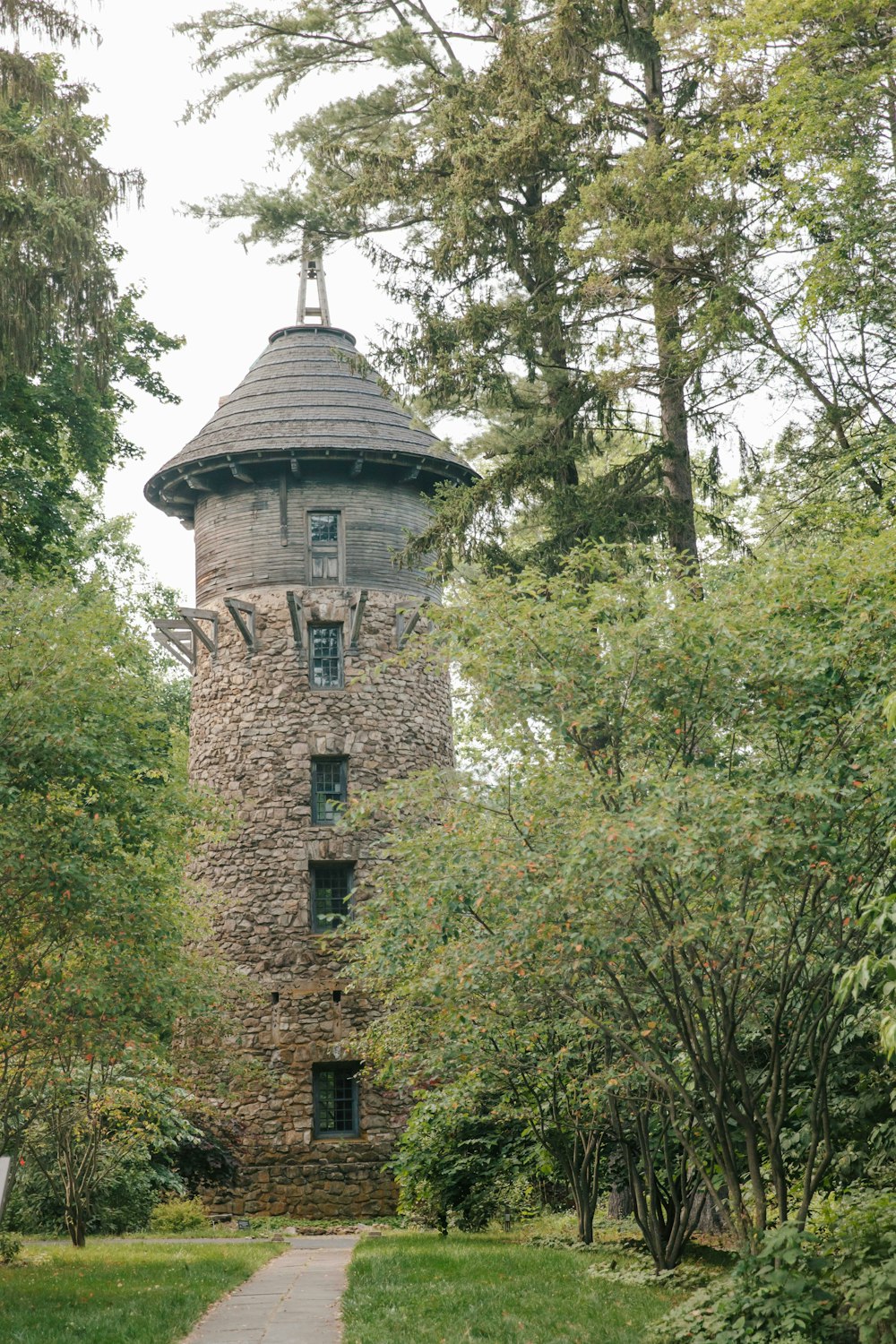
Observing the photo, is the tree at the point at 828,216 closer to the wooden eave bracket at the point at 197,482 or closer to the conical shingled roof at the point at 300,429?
the conical shingled roof at the point at 300,429

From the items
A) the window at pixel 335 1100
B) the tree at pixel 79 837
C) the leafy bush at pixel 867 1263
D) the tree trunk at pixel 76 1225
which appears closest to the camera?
the leafy bush at pixel 867 1263

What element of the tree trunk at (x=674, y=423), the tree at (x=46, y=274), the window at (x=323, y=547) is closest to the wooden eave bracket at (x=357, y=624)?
the window at (x=323, y=547)

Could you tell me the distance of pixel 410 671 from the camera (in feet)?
77.0

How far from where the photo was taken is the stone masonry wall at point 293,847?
820 inches

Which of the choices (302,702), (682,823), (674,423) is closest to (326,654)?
(302,702)

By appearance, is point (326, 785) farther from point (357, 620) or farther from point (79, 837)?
point (79, 837)

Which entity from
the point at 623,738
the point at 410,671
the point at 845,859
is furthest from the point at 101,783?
the point at 410,671

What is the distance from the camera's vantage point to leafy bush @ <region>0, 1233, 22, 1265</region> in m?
12.9

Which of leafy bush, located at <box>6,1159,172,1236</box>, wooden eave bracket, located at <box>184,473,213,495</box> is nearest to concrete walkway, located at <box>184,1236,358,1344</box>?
leafy bush, located at <box>6,1159,172,1236</box>

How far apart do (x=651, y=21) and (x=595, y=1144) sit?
482 inches

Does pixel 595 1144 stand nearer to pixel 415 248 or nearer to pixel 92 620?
pixel 92 620

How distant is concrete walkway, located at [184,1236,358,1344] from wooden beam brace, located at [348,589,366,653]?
1081 cm

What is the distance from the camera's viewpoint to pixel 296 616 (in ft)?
74.4

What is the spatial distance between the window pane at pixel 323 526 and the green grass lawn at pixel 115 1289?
11.9 m
